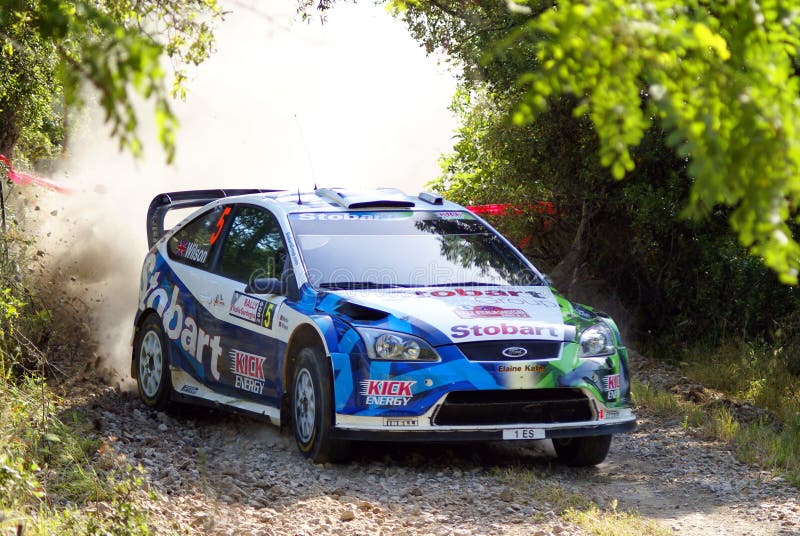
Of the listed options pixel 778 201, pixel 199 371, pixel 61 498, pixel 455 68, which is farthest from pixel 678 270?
pixel 778 201

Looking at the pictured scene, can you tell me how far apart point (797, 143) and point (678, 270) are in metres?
8.67

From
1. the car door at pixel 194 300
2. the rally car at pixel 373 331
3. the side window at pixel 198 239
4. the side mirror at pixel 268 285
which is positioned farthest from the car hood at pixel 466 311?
the side window at pixel 198 239

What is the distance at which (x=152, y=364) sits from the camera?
9172 millimetres

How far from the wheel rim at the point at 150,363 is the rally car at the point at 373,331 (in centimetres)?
2

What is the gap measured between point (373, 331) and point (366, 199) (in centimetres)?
166

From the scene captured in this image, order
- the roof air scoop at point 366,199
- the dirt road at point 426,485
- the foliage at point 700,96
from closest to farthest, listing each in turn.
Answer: the foliage at point 700,96, the dirt road at point 426,485, the roof air scoop at point 366,199

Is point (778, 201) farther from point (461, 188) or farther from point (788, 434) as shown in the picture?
point (461, 188)

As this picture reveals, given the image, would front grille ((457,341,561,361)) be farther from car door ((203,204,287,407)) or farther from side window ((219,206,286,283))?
side window ((219,206,286,283))

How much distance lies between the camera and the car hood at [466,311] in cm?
703

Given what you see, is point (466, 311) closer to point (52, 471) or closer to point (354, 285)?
point (354, 285)

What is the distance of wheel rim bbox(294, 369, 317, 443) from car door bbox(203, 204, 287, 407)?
24 centimetres

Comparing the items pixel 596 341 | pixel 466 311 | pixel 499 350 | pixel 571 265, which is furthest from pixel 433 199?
pixel 571 265

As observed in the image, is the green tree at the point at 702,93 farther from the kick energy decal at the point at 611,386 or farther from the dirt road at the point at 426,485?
the kick energy decal at the point at 611,386

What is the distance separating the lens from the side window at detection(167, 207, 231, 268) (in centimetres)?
888
